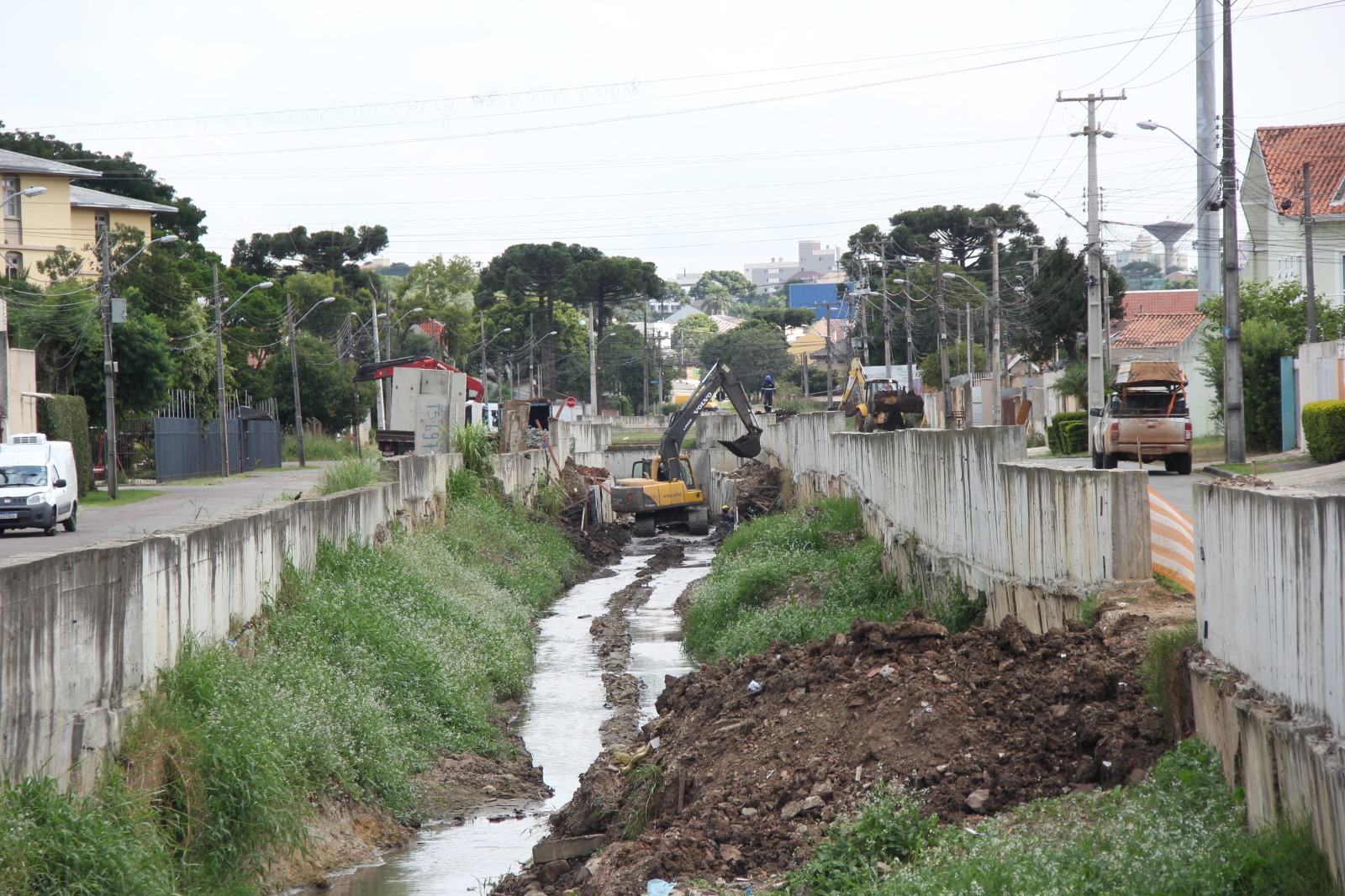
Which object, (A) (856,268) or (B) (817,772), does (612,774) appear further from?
(A) (856,268)

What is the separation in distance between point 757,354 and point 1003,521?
3758 inches

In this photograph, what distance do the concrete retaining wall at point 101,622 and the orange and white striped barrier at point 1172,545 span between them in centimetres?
792

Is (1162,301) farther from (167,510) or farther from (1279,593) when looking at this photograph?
(1279,593)

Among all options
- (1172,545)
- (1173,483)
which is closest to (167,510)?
(1173,483)

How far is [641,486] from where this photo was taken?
1548 inches

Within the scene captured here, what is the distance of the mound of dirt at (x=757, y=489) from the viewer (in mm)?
39125

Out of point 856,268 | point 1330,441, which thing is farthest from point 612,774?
point 856,268

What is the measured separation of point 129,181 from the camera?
7556 cm

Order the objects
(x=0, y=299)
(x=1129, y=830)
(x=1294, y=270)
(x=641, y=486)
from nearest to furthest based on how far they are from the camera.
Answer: (x=1129, y=830) → (x=0, y=299) → (x=641, y=486) → (x=1294, y=270)

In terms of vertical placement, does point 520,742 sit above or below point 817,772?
below

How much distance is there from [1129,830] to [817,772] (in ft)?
9.86

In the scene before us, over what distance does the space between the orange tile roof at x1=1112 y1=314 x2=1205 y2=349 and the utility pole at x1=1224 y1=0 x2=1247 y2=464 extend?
2923 cm

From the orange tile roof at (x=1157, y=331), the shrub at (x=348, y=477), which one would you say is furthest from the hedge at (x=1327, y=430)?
the orange tile roof at (x=1157, y=331)

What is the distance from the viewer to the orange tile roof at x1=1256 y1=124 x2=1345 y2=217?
4206cm
